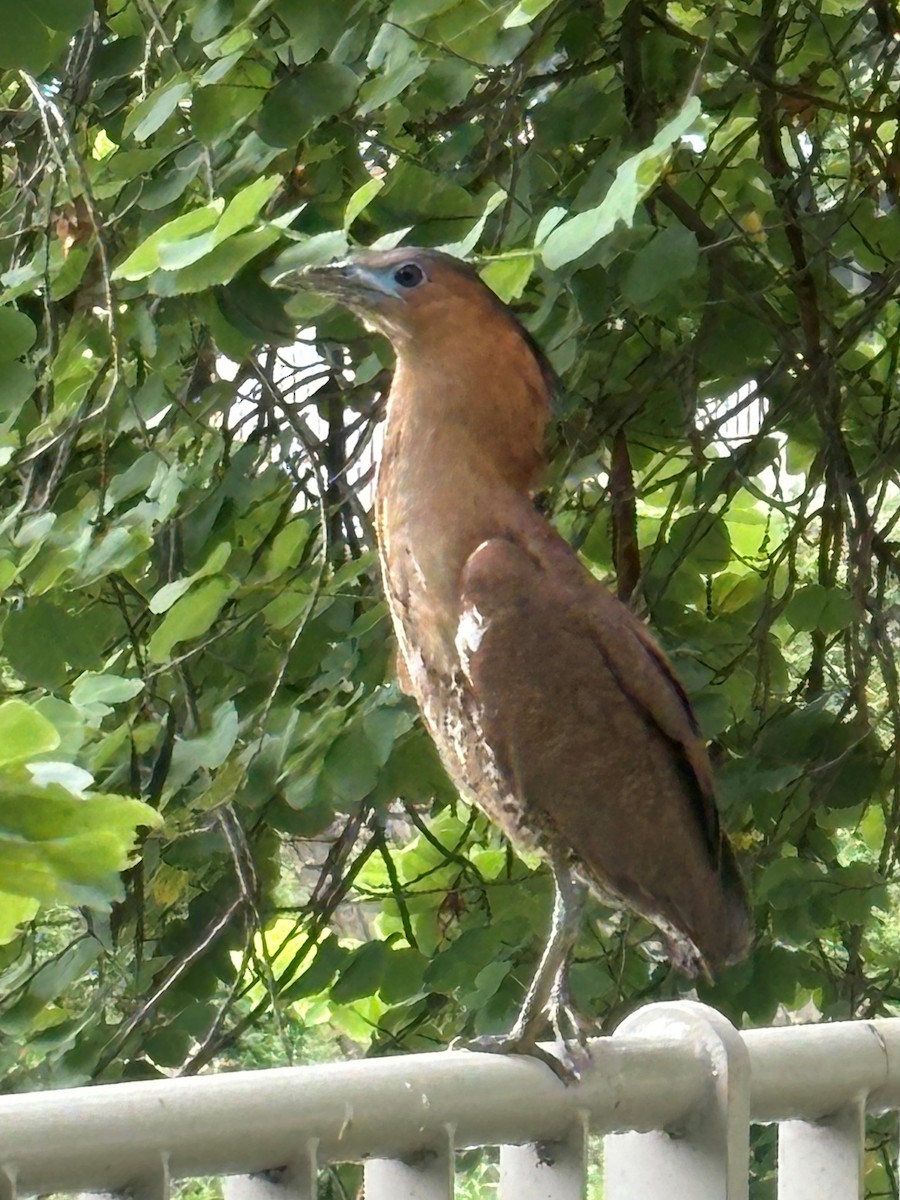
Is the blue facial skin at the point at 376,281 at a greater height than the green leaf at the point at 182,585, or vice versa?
the blue facial skin at the point at 376,281

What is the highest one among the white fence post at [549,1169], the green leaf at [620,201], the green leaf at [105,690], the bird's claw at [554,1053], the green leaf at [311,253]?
the green leaf at [311,253]

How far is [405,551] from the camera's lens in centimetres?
109

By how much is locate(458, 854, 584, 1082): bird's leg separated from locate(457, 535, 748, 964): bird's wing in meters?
0.03

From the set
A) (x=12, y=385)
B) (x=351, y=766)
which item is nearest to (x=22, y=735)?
(x=12, y=385)

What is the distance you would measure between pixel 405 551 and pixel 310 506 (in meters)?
0.47

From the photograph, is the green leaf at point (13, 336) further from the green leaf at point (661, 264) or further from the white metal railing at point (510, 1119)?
the green leaf at point (661, 264)

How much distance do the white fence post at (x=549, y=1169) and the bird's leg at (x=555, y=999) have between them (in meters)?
0.05

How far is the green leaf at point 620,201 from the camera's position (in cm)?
85

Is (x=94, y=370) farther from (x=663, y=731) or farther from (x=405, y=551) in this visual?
(x=663, y=731)

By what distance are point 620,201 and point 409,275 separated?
0.81 feet

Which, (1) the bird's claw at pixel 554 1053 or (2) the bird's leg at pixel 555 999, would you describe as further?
(2) the bird's leg at pixel 555 999

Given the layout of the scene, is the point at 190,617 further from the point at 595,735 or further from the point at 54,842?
the point at 54,842

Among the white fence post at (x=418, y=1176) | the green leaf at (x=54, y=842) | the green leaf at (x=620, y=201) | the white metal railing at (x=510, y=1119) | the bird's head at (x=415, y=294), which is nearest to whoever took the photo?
the green leaf at (x=54, y=842)

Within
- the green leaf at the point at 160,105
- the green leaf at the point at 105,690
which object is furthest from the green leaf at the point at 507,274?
the green leaf at the point at 105,690
